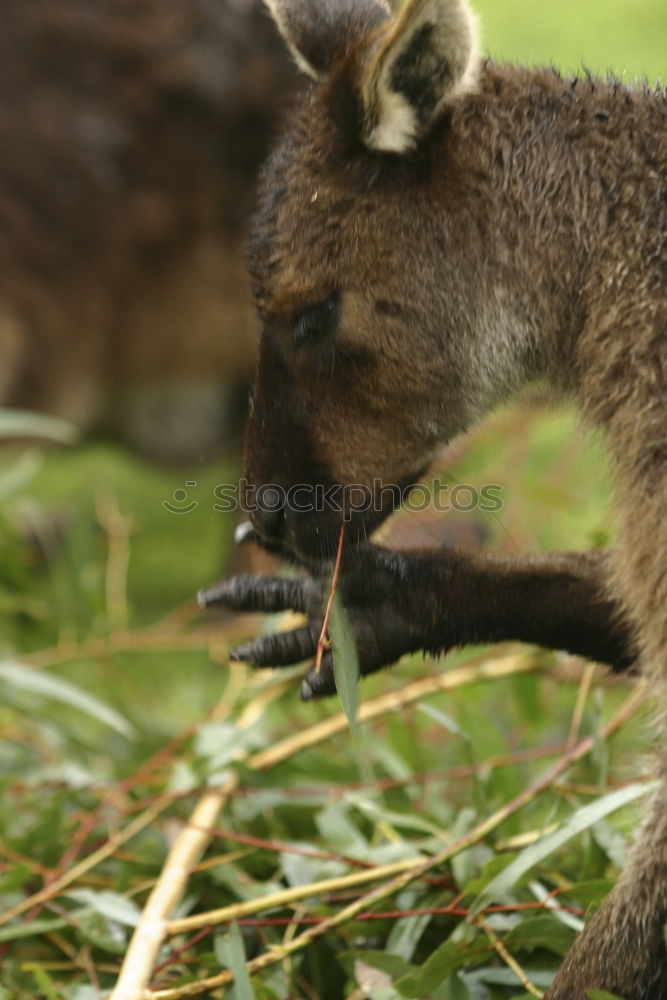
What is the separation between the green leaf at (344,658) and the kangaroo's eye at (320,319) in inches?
13.3

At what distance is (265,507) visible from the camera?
6.52 ft

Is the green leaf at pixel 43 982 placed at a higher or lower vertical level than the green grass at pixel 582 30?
lower

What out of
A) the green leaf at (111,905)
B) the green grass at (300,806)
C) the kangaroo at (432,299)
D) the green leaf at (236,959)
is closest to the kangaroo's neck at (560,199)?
the kangaroo at (432,299)

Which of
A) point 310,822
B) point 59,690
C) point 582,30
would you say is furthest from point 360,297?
point 582,30

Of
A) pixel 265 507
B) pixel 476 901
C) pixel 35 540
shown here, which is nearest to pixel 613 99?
pixel 265 507

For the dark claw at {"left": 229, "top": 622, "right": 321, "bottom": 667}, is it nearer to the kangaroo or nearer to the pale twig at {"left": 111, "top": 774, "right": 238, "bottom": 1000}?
the kangaroo

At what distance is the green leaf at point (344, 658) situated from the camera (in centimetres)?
185

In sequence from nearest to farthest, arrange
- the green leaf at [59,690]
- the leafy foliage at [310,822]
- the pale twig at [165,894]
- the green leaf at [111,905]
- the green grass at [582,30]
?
the pale twig at [165,894], the leafy foliage at [310,822], the green leaf at [111,905], the green leaf at [59,690], the green grass at [582,30]

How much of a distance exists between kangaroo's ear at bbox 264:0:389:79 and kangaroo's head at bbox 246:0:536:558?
12 mm

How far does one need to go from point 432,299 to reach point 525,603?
42cm

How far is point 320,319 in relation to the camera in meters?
1.94

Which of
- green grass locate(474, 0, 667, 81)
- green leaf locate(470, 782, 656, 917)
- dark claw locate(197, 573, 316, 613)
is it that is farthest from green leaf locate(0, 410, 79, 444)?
green grass locate(474, 0, 667, 81)

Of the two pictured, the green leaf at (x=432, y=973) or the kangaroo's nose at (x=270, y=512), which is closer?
the green leaf at (x=432, y=973)

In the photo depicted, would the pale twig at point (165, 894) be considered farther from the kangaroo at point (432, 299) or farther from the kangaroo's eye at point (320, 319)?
the kangaroo's eye at point (320, 319)
